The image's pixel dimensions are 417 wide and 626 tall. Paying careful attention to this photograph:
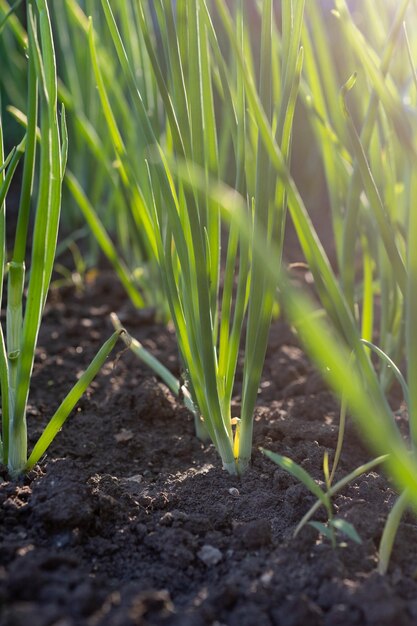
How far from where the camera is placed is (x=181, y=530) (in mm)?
828

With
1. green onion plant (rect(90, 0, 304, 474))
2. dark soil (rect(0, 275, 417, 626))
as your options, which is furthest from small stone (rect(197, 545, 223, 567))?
green onion plant (rect(90, 0, 304, 474))

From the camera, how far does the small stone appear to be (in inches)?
31.2

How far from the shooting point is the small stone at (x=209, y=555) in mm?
793

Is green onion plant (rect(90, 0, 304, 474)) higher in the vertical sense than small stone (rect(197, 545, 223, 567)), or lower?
higher

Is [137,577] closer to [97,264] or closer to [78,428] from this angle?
[78,428]

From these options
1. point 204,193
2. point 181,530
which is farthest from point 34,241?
point 181,530

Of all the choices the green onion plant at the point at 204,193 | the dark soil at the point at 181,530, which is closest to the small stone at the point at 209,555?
the dark soil at the point at 181,530

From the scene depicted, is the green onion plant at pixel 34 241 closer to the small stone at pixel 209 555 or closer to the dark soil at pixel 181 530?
the dark soil at pixel 181 530

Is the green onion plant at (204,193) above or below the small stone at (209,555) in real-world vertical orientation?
above

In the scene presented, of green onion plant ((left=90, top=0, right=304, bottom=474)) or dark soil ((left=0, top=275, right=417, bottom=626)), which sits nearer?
dark soil ((left=0, top=275, right=417, bottom=626))

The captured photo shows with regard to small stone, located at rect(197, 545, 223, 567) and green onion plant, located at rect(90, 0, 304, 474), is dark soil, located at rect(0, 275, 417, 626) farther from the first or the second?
green onion plant, located at rect(90, 0, 304, 474)

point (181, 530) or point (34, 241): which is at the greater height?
point (34, 241)

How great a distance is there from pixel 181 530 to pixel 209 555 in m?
0.05

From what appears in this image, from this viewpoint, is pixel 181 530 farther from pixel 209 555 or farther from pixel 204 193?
pixel 204 193
